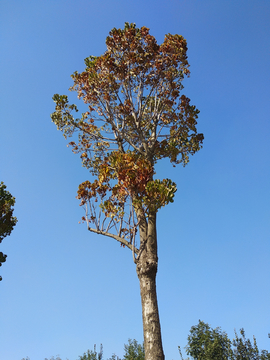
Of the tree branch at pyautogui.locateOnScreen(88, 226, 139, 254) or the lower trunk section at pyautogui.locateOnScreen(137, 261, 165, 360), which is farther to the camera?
the tree branch at pyautogui.locateOnScreen(88, 226, 139, 254)

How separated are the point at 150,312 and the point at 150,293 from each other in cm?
41

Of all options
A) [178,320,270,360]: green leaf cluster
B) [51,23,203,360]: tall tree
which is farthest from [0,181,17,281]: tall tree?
[178,320,270,360]: green leaf cluster

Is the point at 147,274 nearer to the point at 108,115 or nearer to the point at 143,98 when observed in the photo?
the point at 108,115

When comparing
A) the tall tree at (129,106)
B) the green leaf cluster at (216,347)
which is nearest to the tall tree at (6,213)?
the tall tree at (129,106)

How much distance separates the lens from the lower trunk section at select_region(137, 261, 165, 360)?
5.84 meters

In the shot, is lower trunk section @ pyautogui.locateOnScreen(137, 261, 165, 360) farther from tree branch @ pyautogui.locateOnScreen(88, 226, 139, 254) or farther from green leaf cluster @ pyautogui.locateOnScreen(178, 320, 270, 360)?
green leaf cluster @ pyautogui.locateOnScreen(178, 320, 270, 360)

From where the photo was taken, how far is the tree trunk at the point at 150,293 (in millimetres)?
5875

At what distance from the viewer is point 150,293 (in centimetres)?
647

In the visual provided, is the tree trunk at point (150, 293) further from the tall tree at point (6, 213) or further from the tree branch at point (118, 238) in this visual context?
the tall tree at point (6, 213)

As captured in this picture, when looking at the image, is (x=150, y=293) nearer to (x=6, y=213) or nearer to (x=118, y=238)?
(x=118, y=238)

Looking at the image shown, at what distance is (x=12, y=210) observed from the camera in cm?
1827

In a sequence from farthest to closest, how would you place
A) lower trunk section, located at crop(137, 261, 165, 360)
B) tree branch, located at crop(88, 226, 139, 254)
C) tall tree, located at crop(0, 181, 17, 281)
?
tall tree, located at crop(0, 181, 17, 281)
tree branch, located at crop(88, 226, 139, 254)
lower trunk section, located at crop(137, 261, 165, 360)

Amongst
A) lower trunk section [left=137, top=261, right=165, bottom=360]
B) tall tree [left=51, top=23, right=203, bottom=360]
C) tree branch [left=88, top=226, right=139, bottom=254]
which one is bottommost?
lower trunk section [left=137, top=261, right=165, bottom=360]

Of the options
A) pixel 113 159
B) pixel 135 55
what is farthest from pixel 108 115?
pixel 113 159
